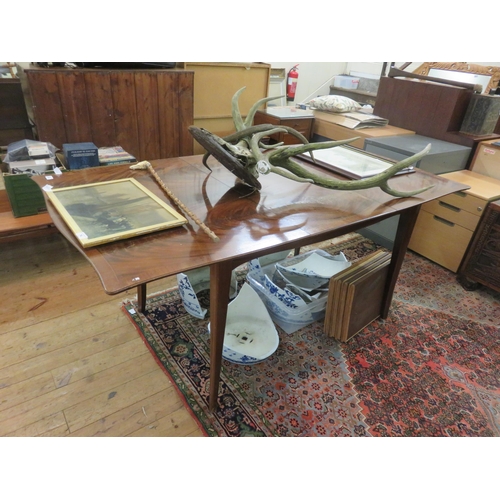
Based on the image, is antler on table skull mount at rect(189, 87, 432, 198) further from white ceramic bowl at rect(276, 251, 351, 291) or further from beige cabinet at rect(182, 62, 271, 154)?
beige cabinet at rect(182, 62, 271, 154)

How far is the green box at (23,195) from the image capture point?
1.95 metres

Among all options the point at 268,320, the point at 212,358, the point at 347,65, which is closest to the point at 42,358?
the point at 212,358

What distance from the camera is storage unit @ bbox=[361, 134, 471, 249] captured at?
2348 mm

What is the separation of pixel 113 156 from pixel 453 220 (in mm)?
2130

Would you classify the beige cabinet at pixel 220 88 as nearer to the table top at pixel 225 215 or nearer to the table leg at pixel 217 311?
the table top at pixel 225 215

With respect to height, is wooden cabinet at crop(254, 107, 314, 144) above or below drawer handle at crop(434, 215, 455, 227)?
above

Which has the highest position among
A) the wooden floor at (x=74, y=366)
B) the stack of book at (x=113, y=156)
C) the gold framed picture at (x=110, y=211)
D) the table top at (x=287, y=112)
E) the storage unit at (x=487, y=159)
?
the gold framed picture at (x=110, y=211)

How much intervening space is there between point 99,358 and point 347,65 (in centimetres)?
431

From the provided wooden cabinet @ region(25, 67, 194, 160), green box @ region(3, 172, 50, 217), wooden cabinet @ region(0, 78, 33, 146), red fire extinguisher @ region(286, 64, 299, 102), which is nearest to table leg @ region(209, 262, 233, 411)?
green box @ region(3, 172, 50, 217)

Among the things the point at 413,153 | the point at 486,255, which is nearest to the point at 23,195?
the point at 413,153

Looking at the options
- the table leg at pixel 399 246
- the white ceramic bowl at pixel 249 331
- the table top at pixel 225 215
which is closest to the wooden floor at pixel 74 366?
the white ceramic bowl at pixel 249 331

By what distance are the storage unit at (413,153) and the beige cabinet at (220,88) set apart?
1148 mm

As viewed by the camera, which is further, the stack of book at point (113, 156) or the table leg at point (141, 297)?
the stack of book at point (113, 156)

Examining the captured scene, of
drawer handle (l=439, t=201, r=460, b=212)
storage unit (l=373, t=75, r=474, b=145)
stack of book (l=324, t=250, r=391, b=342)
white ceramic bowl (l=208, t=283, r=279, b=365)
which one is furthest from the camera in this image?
storage unit (l=373, t=75, r=474, b=145)
